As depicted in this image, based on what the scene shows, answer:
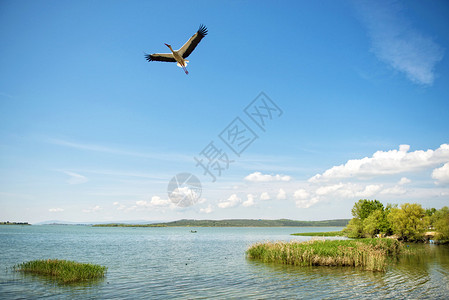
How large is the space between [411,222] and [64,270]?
2653 inches

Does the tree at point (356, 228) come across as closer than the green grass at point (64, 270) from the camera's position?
No

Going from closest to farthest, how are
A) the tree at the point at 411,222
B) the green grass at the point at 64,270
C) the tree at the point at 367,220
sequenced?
the green grass at the point at 64,270 → the tree at the point at 411,222 → the tree at the point at 367,220

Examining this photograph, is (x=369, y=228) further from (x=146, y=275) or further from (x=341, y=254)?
(x=146, y=275)

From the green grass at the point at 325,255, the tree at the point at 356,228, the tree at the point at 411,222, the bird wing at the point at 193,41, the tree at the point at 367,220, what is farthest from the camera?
the tree at the point at 356,228

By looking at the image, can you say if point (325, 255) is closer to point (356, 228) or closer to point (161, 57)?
point (161, 57)

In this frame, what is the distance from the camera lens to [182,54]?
1723 centimetres

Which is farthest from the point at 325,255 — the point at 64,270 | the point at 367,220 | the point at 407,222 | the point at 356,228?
the point at 356,228

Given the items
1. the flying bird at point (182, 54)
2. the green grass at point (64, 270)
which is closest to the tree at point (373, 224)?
the green grass at point (64, 270)

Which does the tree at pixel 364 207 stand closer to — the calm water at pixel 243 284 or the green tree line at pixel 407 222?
the green tree line at pixel 407 222

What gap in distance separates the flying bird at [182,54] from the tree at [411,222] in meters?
65.6

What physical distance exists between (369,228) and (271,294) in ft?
202

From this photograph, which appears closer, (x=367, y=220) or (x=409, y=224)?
(x=409, y=224)

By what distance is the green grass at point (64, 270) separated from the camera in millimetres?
22297

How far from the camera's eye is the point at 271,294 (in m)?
18.9
